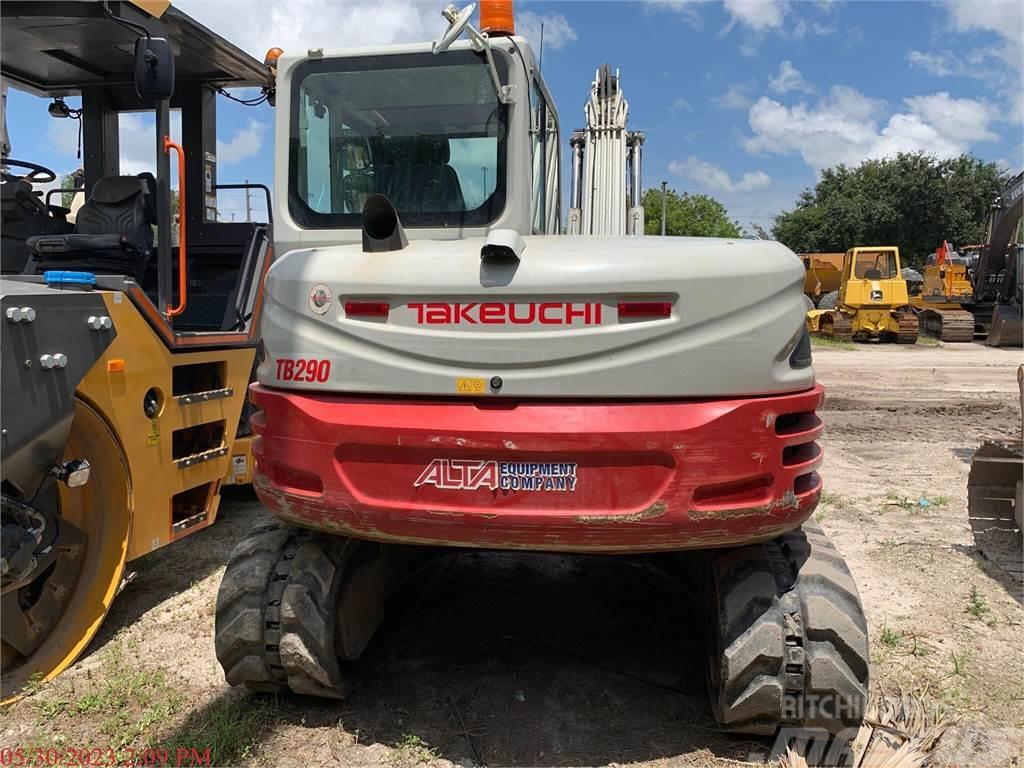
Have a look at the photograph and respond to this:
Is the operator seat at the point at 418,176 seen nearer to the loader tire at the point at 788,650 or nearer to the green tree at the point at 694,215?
the loader tire at the point at 788,650

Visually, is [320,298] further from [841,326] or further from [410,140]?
[841,326]

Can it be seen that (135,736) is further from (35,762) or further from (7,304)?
(7,304)

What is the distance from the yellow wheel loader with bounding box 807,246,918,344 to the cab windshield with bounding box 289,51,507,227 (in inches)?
743

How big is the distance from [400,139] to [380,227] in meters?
0.93

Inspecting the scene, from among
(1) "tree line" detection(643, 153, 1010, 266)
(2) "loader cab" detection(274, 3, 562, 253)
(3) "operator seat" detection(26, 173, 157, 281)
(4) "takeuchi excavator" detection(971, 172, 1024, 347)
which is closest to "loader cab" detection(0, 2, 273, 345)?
(3) "operator seat" detection(26, 173, 157, 281)

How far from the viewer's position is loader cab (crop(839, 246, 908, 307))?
20406 millimetres

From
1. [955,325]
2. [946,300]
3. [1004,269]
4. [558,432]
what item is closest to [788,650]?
[558,432]

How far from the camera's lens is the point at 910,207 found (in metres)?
41.9

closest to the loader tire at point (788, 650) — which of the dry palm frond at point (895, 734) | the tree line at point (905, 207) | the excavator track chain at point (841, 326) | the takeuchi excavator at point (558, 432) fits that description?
the takeuchi excavator at point (558, 432)

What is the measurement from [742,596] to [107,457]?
283cm

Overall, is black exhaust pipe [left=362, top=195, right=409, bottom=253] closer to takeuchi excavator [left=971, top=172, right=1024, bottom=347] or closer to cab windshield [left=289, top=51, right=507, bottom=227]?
cab windshield [left=289, top=51, right=507, bottom=227]

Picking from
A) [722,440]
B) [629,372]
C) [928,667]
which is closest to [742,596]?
[722,440]

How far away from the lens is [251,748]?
2916 mm

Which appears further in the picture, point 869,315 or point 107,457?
point 869,315
